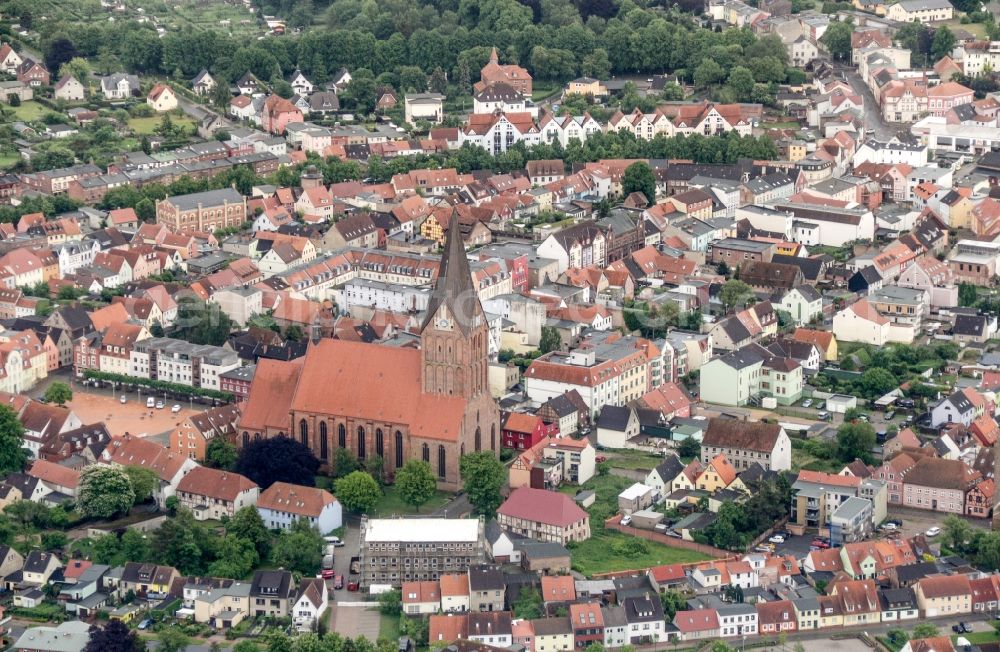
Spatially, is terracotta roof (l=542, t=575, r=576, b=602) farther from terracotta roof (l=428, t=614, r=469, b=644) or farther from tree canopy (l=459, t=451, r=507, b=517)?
tree canopy (l=459, t=451, r=507, b=517)

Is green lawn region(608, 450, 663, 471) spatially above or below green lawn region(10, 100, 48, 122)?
above

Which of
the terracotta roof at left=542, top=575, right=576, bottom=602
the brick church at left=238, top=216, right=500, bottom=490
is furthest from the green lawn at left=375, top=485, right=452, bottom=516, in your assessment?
the terracotta roof at left=542, top=575, right=576, bottom=602

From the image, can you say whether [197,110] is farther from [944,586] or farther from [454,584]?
[944,586]

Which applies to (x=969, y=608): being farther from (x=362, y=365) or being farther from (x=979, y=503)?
(x=362, y=365)

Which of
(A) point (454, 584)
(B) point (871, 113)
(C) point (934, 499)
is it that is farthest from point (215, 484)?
(B) point (871, 113)

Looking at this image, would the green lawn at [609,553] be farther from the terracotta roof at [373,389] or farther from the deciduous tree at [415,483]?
the terracotta roof at [373,389]

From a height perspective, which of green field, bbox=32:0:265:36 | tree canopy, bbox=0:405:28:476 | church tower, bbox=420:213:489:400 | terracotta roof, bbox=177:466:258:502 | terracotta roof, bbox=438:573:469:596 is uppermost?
church tower, bbox=420:213:489:400

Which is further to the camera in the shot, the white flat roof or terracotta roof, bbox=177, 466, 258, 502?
terracotta roof, bbox=177, 466, 258, 502

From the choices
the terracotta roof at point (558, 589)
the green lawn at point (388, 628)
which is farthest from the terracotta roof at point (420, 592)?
the terracotta roof at point (558, 589)
